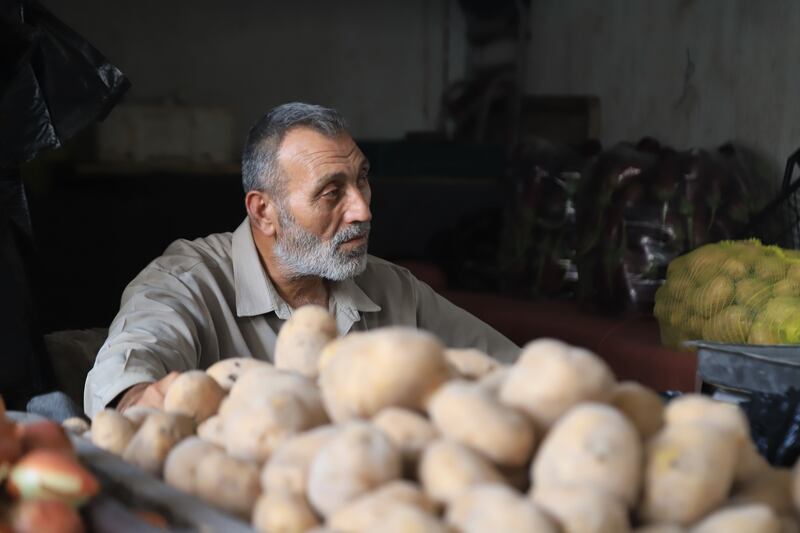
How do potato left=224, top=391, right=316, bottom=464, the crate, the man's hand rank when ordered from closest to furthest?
potato left=224, top=391, right=316, bottom=464 → the man's hand → the crate

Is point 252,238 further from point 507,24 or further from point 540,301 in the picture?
point 507,24

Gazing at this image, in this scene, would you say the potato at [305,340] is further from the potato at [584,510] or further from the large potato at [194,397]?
the potato at [584,510]

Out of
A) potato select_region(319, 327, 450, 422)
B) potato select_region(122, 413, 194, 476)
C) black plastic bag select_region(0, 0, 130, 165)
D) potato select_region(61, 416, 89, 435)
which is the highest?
black plastic bag select_region(0, 0, 130, 165)

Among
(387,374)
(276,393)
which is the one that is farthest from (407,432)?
(276,393)

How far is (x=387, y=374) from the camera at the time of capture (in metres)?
1.00

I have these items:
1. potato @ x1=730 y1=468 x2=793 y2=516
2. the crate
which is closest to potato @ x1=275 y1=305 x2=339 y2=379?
potato @ x1=730 y1=468 x2=793 y2=516

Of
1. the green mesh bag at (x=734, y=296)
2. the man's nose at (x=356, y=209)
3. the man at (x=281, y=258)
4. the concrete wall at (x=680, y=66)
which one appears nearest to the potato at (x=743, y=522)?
the man at (x=281, y=258)

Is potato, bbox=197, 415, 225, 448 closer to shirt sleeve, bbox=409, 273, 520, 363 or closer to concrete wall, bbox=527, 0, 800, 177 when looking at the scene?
shirt sleeve, bbox=409, 273, 520, 363

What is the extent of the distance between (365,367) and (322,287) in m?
1.59

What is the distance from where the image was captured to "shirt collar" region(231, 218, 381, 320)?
2416mm

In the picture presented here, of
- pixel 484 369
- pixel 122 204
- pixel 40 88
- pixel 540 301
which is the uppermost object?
pixel 40 88

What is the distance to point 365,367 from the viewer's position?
1.01m

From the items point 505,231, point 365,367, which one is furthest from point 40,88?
point 505,231

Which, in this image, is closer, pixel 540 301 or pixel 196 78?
pixel 540 301
